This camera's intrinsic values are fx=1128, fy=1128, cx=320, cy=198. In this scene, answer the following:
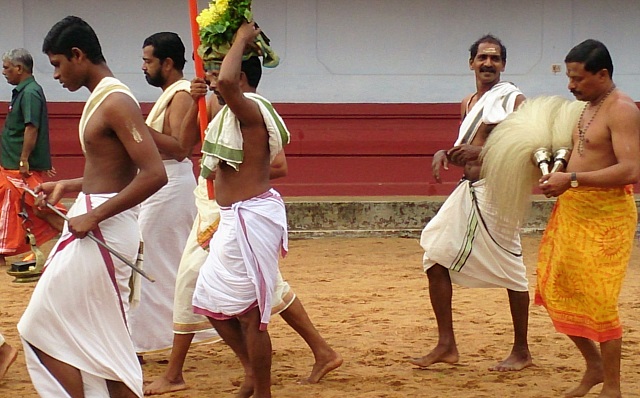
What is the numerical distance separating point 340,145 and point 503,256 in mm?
6328

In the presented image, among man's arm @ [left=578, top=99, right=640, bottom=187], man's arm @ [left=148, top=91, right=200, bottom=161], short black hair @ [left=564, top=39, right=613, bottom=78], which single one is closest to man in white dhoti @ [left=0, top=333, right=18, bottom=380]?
man's arm @ [left=148, top=91, right=200, bottom=161]

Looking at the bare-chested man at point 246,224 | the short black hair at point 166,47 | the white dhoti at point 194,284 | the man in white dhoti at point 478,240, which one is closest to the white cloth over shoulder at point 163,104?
the short black hair at point 166,47

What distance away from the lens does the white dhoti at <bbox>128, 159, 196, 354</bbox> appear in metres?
6.07

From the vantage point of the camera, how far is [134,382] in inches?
171

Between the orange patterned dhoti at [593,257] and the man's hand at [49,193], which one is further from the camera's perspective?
the orange patterned dhoti at [593,257]

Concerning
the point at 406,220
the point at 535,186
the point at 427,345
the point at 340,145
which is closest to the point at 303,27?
the point at 340,145

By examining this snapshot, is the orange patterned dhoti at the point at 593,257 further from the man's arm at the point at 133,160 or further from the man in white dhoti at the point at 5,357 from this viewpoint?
the man in white dhoti at the point at 5,357

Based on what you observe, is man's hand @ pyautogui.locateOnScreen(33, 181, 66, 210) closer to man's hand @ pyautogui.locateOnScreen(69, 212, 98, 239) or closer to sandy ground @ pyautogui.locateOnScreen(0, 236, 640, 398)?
man's hand @ pyautogui.locateOnScreen(69, 212, 98, 239)

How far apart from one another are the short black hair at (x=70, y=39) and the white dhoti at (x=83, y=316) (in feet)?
1.88

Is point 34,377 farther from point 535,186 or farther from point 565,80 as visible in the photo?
point 565,80

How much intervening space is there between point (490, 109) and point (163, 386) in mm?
2278

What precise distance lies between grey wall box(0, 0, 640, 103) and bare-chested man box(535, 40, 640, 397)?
23.3 ft

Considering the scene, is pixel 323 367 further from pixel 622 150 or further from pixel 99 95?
pixel 99 95

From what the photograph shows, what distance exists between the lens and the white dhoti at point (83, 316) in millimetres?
4238
